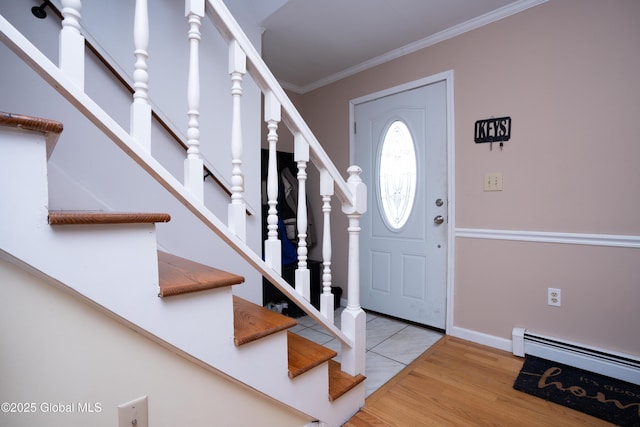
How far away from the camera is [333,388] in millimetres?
1336

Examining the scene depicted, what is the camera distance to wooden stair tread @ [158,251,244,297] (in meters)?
0.81

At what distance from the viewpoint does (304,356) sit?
4.03 feet

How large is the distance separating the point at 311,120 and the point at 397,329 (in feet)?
7.63

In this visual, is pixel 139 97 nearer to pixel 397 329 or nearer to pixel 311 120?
pixel 397 329

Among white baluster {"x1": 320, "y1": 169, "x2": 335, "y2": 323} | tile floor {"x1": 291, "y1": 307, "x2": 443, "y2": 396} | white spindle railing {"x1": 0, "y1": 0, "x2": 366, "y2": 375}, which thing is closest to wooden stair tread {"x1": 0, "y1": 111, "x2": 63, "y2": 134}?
white spindle railing {"x1": 0, "y1": 0, "x2": 366, "y2": 375}

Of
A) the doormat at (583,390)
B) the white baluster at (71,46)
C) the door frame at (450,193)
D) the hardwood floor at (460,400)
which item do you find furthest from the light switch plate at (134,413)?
the door frame at (450,193)

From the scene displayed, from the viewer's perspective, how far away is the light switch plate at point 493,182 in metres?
2.10

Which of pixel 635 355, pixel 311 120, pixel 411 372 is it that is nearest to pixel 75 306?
pixel 411 372

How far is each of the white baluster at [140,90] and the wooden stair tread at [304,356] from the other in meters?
0.92

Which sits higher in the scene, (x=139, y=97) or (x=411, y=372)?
(x=139, y=97)

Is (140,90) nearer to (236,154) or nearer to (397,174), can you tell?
(236,154)

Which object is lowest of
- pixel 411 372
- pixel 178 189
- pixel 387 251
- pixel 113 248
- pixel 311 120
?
pixel 411 372

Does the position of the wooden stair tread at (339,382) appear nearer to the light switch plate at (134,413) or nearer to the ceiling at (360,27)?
the light switch plate at (134,413)

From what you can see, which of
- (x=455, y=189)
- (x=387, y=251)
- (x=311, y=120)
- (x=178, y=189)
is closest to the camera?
(x=178, y=189)
